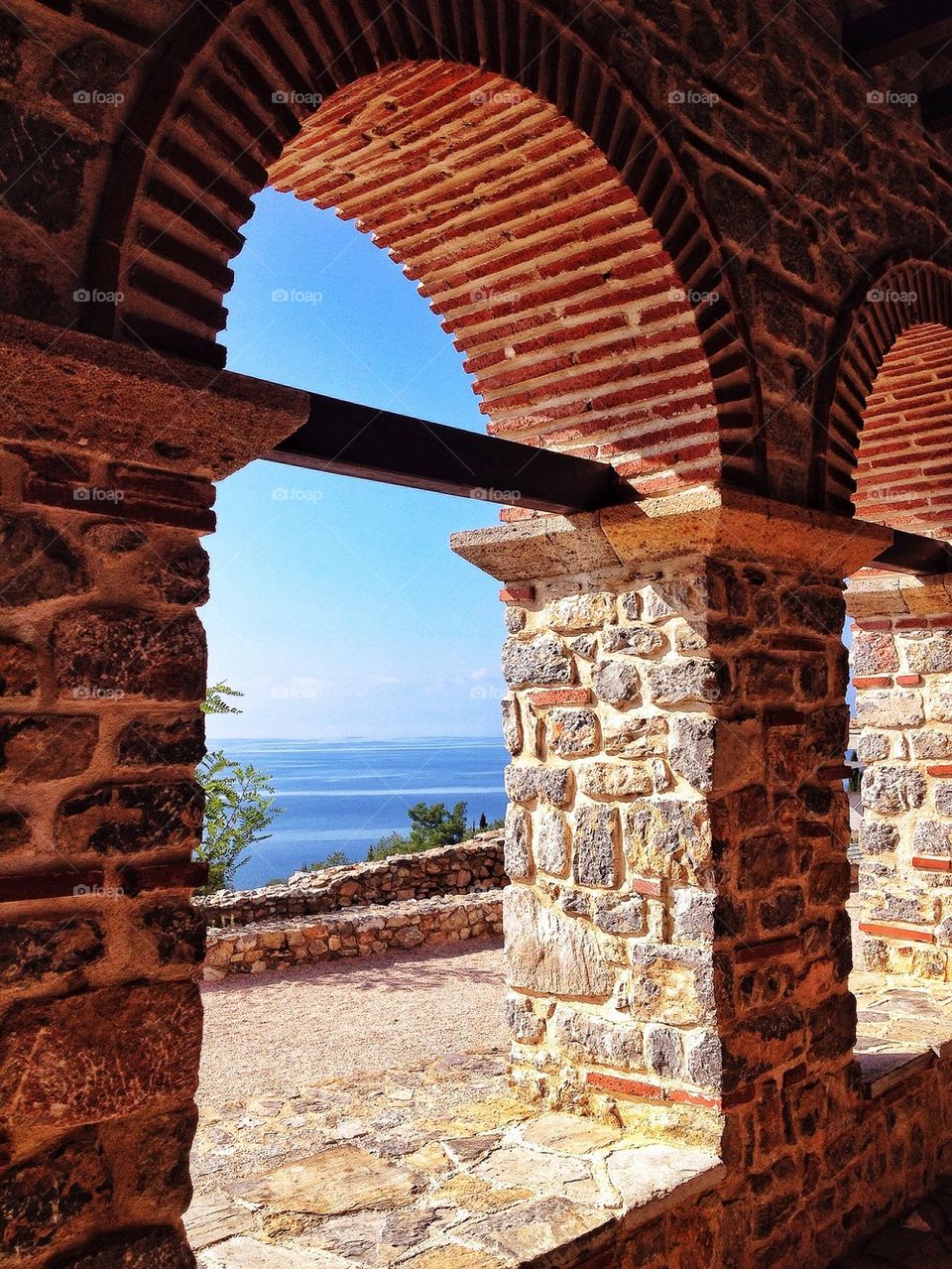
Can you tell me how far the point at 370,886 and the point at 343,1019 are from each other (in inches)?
100

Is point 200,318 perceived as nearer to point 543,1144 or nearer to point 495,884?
point 543,1144

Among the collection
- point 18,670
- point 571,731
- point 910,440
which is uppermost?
point 910,440

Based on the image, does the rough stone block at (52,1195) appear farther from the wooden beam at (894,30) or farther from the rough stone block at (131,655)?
the wooden beam at (894,30)

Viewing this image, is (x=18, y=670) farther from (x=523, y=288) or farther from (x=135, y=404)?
(x=523, y=288)

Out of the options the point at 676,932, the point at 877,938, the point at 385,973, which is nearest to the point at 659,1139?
the point at 676,932

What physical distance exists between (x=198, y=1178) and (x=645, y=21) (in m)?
3.77

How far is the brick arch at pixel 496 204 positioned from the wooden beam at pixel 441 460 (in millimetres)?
212

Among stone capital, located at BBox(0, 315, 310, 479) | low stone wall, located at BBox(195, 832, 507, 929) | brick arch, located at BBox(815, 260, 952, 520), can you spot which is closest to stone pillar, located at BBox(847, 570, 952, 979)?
brick arch, located at BBox(815, 260, 952, 520)

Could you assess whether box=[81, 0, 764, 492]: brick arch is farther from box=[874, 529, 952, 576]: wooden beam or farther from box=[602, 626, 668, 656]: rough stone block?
box=[874, 529, 952, 576]: wooden beam

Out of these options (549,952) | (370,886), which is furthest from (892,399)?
(370,886)

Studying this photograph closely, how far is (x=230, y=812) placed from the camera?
1138cm

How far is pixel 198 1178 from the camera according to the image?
10.1ft

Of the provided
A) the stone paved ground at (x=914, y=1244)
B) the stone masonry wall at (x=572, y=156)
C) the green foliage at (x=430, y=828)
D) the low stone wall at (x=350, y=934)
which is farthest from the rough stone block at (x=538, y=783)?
the green foliage at (x=430, y=828)

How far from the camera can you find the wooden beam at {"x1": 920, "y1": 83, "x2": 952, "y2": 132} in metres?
4.39
